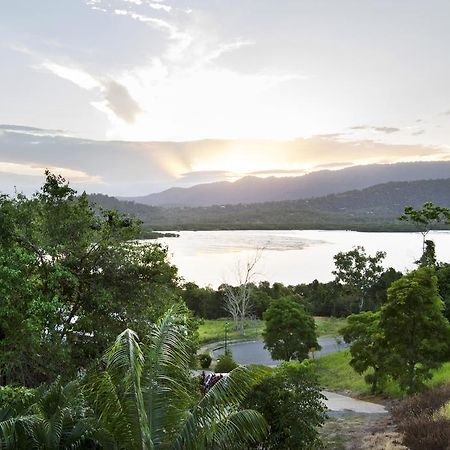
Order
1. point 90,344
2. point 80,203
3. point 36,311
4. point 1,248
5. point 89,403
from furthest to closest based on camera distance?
point 80,203
point 90,344
point 1,248
point 36,311
point 89,403

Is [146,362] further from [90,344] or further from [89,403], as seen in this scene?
[90,344]

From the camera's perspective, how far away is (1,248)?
12.2 meters

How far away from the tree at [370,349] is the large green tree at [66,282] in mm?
10909

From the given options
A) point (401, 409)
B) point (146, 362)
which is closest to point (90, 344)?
point (146, 362)

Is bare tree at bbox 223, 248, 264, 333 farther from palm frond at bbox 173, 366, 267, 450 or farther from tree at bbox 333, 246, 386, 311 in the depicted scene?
palm frond at bbox 173, 366, 267, 450

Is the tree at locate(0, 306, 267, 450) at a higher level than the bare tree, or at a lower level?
higher

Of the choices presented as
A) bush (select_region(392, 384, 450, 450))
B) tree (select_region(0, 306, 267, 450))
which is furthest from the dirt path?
tree (select_region(0, 306, 267, 450))

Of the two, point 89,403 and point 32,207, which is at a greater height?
point 32,207

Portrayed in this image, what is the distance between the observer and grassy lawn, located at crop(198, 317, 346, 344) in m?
52.9

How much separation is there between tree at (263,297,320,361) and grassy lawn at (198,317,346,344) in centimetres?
1763

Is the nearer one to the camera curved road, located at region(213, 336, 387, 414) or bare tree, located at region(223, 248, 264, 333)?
curved road, located at region(213, 336, 387, 414)

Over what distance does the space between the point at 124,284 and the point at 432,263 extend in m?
30.0

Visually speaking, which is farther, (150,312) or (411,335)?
(411,335)

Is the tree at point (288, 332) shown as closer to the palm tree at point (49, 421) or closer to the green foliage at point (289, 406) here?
the green foliage at point (289, 406)
